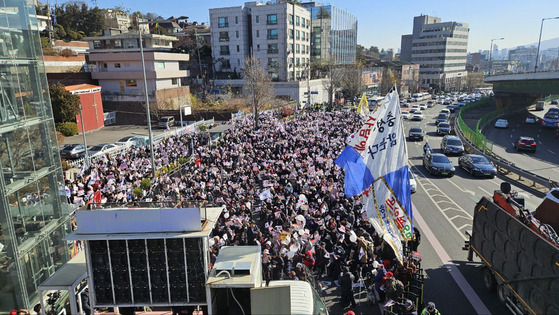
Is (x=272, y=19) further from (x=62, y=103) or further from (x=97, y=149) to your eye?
(x=97, y=149)

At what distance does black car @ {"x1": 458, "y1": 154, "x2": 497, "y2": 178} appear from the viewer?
76.8 feet

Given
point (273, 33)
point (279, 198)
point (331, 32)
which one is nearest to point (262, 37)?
point (273, 33)

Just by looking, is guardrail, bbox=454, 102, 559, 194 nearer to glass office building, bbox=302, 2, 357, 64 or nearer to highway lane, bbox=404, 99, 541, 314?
highway lane, bbox=404, 99, 541, 314

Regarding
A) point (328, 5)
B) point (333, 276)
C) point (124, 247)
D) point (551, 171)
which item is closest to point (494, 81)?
point (328, 5)

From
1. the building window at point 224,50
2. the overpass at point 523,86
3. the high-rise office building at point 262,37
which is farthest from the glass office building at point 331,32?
the overpass at point 523,86

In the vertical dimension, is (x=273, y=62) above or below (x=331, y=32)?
below

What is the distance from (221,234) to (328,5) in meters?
84.8

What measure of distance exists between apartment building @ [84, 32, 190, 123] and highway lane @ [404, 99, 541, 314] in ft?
110

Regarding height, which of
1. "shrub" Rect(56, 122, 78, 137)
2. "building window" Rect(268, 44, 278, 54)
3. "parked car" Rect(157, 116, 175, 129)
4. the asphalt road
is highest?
"building window" Rect(268, 44, 278, 54)

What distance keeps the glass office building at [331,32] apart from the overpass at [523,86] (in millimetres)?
31660

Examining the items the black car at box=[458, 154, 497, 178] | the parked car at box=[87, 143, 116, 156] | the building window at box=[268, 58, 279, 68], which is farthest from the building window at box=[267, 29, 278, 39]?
the black car at box=[458, 154, 497, 178]

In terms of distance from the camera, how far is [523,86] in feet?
178

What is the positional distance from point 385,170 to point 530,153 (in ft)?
104

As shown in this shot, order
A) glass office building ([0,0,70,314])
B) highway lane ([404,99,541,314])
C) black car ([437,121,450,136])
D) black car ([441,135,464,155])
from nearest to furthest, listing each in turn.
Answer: glass office building ([0,0,70,314]) < highway lane ([404,99,541,314]) < black car ([441,135,464,155]) < black car ([437,121,450,136])
